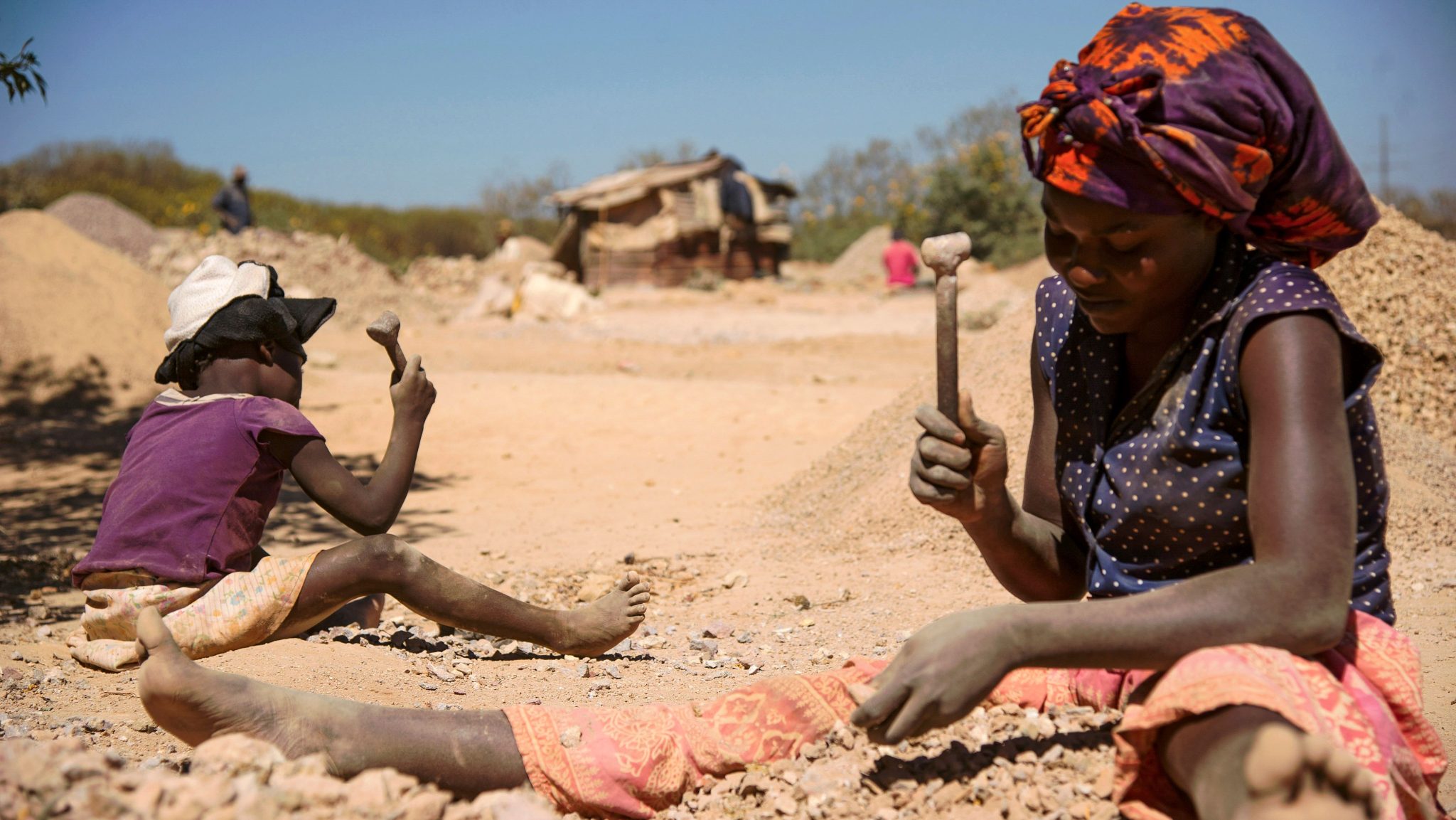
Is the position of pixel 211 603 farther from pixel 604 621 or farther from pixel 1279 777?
pixel 1279 777

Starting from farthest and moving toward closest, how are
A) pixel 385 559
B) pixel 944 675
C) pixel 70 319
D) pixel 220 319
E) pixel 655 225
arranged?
pixel 655 225
pixel 70 319
pixel 220 319
pixel 385 559
pixel 944 675

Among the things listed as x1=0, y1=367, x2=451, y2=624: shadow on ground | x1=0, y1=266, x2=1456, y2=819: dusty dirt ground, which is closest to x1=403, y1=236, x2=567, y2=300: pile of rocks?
x1=0, y1=266, x2=1456, y2=819: dusty dirt ground

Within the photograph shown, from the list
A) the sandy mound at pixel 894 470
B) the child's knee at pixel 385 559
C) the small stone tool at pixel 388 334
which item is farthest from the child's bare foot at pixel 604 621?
the sandy mound at pixel 894 470

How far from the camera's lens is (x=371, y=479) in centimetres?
313

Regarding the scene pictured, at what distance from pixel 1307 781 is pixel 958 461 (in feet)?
2.29

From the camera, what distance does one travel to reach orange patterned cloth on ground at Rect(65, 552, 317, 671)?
2977 mm

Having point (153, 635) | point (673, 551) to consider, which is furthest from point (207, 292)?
point (673, 551)

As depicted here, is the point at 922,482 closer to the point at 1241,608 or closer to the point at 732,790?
the point at 1241,608

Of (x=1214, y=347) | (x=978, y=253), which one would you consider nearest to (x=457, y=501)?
(x=1214, y=347)

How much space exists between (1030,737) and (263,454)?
216 cm

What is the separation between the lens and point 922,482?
1951 mm

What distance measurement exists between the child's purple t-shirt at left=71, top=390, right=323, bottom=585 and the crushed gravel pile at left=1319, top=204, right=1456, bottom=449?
5.30 metres

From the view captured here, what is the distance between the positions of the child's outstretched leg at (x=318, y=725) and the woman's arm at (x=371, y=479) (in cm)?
111

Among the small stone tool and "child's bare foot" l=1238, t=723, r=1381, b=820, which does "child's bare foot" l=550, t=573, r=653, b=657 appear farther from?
"child's bare foot" l=1238, t=723, r=1381, b=820
